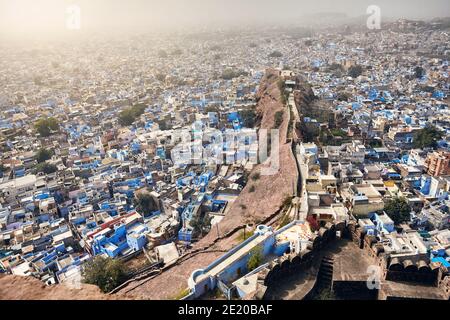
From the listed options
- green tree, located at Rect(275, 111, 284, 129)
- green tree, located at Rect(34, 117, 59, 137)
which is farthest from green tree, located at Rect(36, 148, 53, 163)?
green tree, located at Rect(275, 111, 284, 129)

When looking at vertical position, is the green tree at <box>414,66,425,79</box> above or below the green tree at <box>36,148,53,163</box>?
above

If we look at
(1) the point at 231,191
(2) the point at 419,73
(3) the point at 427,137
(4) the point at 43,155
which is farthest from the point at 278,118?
(2) the point at 419,73

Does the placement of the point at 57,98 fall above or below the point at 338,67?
below

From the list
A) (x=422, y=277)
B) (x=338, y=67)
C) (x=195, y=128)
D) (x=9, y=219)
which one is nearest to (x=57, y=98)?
(x=195, y=128)

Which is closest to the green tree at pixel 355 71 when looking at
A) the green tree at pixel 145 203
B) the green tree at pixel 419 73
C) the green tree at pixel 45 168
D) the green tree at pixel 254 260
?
the green tree at pixel 419 73

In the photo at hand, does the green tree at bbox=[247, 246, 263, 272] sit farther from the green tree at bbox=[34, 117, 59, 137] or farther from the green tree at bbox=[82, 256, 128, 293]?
the green tree at bbox=[34, 117, 59, 137]

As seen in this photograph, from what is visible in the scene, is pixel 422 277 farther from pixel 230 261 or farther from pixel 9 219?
pixel 9 219

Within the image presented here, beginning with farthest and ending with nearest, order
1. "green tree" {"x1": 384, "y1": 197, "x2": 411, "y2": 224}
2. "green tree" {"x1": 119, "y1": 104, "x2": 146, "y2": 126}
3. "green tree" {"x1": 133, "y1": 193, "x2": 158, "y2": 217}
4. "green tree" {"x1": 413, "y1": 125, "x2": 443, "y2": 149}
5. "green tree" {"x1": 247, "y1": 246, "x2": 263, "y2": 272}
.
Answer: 1. "green tree" {"x1": 119, "y1": 104, "x2": 146, "y2": 126}
2. "green tree" {"x1": 413, "y1": 125, "x2": 443, "y2": 149}
3. "green tree" {"x1": 133, "y1": 193, "x2": 158, "y2": 217}
4. "green tree" {"x1": 384, "y1": 197, "x2": 411, "y2": 224}
5. "green tree" {"x1": 247, "y1": 246, "x2": 263, "y2": 272}

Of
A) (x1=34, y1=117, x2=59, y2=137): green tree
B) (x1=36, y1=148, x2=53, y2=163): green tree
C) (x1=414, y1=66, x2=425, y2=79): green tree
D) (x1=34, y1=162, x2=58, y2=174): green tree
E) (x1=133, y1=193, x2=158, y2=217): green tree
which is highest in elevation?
(x1=414, y1=66, x2=425, y2=79): green tree
